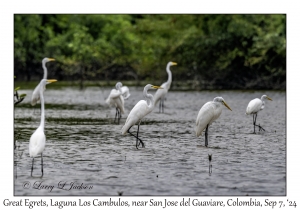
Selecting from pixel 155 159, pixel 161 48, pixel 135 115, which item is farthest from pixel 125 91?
pixel 161 48

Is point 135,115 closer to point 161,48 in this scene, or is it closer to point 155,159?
point 155,159

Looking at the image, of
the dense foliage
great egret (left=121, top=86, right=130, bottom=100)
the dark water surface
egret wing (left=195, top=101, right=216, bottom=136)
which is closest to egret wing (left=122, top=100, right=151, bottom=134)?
the dark water surface

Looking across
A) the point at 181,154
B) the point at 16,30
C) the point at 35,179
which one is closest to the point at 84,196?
the point at 35,179

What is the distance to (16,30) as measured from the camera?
4750 centimetres

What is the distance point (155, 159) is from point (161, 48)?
27.4 meters

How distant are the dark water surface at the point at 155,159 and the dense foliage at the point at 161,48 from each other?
1536 centimetres

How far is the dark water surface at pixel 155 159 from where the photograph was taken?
8.40 metres

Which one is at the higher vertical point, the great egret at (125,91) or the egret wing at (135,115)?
the great egret at (125,91)

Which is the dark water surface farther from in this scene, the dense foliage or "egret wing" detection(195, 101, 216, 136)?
the dense foliage

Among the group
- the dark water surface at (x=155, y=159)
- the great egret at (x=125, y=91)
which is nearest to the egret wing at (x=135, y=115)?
the dark water surface at (x=155, y=159)

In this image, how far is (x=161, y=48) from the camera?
37656 mm

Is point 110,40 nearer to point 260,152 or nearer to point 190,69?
point 190,69

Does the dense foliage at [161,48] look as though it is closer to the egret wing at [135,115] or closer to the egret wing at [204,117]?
the egret wing at [204,117]

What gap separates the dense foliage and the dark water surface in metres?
15.4
